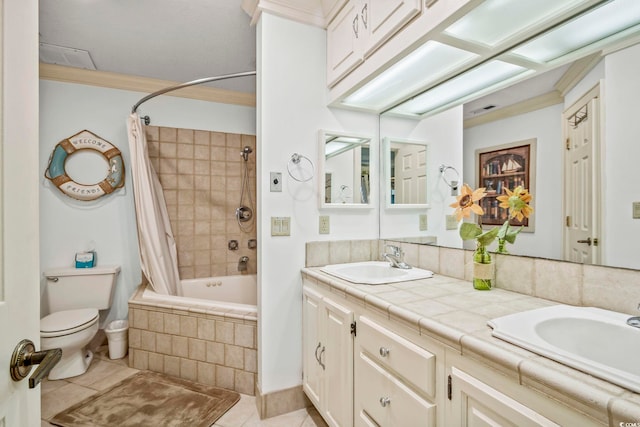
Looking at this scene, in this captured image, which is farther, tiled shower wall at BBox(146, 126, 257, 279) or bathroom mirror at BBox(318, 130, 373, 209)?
tiled shower wall at BBox(146, 126, 257, 279)

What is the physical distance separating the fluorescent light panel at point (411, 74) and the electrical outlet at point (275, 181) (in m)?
0.63

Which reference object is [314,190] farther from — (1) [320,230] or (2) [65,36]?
(2) [65,36]

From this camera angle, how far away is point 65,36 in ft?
6.79

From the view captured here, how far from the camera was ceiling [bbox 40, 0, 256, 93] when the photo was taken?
1.81 meters

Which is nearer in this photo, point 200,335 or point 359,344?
point 359,344

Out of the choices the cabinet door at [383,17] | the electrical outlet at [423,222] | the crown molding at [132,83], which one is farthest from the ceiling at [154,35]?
the electrical outlet at [423,222]

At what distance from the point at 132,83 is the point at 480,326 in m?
3.24

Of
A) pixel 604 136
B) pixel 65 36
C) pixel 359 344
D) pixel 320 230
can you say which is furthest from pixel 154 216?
pixel 604 136

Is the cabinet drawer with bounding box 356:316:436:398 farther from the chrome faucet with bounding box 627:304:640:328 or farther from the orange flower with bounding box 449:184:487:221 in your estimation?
the orange flower with bounding box 449:184:487:221

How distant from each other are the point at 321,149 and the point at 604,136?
4.16ft

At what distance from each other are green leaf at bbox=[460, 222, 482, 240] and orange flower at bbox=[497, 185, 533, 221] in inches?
5.5

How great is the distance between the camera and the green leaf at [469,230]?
1288 millimetres

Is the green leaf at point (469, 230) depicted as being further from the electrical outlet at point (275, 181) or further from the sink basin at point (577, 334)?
the electrical outlet at point (275, 181)

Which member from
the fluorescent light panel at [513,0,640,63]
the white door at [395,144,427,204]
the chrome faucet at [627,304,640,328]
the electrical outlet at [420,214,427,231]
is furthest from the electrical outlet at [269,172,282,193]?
the chrome faucet at [627,304,640,328]
